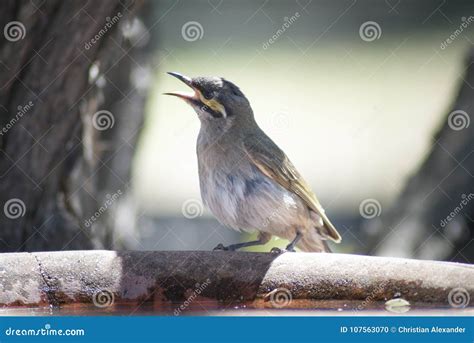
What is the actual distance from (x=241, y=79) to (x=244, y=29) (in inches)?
40.5

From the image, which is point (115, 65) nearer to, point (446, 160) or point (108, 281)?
point (446, 160)

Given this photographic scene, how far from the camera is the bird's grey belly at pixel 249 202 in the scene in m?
6.55

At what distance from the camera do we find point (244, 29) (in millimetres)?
15359

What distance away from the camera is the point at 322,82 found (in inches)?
656

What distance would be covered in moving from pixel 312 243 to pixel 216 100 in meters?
1.20

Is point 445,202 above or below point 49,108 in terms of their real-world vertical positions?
above

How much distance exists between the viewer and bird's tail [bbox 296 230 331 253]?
6.97 m

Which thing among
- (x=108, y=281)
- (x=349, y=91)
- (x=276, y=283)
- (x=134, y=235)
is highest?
(x=349, y=91)

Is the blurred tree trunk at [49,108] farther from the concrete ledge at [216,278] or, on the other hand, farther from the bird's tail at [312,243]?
the concrete ledge at [216,278]

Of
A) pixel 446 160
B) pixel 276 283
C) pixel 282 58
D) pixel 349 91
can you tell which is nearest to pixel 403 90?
pixel 349 91

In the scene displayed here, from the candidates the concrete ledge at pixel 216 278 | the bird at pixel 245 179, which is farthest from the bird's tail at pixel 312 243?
the concrete ledge at pixel 216 278

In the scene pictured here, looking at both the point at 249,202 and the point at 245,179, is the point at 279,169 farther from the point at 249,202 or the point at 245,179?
the point at 249,202

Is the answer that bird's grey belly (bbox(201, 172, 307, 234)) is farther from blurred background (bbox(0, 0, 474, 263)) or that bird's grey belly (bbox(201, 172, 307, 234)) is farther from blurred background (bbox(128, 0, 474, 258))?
blurred background (bbox(128, 0, 474, 258))

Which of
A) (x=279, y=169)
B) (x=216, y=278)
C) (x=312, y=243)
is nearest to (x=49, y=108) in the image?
(x=279, y=169)
